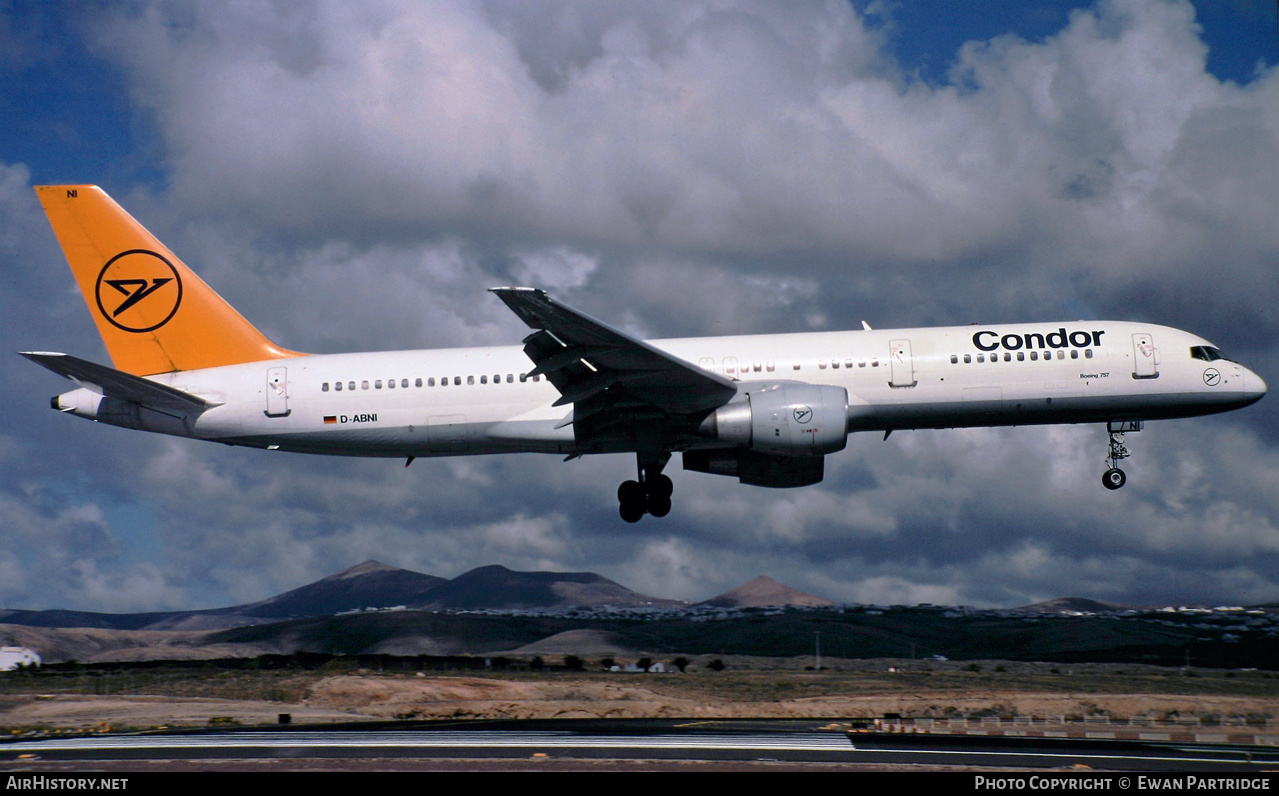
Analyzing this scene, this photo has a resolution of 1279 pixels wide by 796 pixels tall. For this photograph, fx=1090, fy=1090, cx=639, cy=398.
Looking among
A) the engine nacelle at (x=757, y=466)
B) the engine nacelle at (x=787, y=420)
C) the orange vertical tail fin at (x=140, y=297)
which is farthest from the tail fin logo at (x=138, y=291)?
the engine nacelle at (x=787, y=420)

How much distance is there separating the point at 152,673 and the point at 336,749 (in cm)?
1855

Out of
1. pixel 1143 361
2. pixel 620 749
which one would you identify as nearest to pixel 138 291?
pixel 620 749

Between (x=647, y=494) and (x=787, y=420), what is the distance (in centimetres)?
705

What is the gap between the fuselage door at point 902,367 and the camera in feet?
100

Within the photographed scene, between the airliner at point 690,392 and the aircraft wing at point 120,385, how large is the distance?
77 mm

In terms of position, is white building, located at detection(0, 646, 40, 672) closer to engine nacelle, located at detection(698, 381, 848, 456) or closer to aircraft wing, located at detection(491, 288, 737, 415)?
aircraft wing, located at detection(491, 288, 737, 415)

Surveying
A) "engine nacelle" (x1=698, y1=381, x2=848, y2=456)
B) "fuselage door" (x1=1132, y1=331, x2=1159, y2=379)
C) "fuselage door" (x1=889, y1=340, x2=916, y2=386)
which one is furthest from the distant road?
"fuselage door" (x1=1132, y1=331, x2=1159, y2=379)

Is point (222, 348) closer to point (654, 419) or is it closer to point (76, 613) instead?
point (654, 419)

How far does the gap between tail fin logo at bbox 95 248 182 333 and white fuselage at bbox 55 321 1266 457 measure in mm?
3268

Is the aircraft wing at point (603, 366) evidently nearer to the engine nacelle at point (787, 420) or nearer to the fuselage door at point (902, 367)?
the engine nacelle at point (787, 420)

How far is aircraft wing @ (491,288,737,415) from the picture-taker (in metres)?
26.8

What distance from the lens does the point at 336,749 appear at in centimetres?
1945

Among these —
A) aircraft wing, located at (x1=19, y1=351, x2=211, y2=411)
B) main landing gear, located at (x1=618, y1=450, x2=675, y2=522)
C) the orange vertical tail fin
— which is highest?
the orange vertical tail fin

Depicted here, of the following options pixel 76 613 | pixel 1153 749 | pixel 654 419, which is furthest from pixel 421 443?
pixel 76 613
